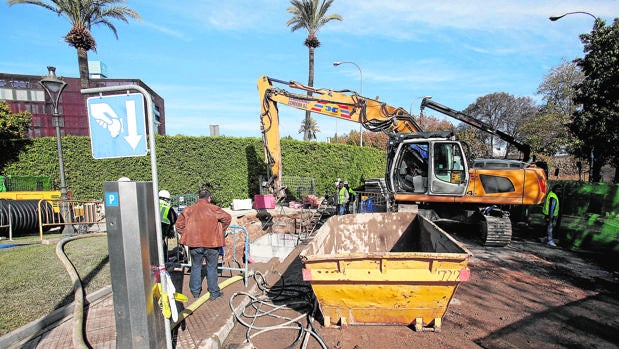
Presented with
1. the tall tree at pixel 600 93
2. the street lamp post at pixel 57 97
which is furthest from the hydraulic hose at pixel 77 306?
the tall tree at pixel 600 93

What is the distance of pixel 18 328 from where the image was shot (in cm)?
365

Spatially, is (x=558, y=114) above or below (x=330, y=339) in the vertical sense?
above

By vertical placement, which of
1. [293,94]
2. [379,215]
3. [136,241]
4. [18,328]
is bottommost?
[18,328]

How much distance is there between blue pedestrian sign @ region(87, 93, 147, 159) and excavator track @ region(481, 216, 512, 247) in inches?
338

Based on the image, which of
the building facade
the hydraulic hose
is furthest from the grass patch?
the building facade

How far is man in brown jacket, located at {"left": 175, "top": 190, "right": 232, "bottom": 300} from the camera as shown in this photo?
15.8 ft

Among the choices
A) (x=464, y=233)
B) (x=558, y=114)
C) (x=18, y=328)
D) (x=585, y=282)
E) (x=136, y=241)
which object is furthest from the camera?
(x=558, y=114)

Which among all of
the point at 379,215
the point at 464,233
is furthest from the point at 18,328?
the point at 464,233

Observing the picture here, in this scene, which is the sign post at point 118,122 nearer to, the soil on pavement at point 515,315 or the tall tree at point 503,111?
the soil on pavement at point 515,315

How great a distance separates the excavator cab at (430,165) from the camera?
28.2 feet

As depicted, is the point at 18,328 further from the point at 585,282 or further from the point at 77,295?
the point at 585,282

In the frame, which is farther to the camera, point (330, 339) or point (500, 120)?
point (500, 120)

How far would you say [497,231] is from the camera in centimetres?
843

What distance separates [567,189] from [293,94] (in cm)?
909
